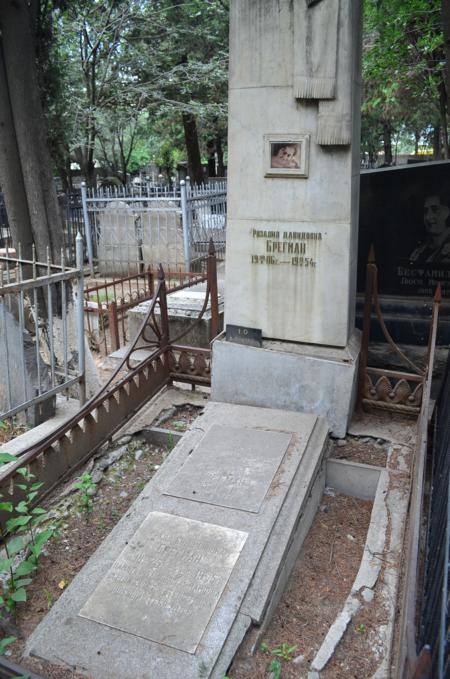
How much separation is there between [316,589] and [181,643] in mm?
993

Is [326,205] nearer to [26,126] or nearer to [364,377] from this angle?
[364,377]

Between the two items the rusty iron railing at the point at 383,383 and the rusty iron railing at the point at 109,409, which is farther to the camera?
the rusty iron railing at the point at 383,383

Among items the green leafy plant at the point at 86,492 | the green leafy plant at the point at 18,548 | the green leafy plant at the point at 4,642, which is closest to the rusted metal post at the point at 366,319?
the green leafy plant at the point at 86,492

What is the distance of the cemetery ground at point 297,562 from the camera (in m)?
2.59

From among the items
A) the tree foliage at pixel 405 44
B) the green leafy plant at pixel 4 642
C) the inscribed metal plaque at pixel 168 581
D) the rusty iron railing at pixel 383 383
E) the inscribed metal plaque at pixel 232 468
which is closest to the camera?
the green leafy plant at pixel 4 642

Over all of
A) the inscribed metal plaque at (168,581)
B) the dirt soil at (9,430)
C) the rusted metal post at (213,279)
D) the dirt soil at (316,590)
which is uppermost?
the rusted metal post at (213,279)

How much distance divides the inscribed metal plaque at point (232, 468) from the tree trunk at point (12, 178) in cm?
320

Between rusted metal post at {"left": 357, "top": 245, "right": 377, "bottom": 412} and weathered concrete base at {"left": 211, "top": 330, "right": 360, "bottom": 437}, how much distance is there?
0.08m

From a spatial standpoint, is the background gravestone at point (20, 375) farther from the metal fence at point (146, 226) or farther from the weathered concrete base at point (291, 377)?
the metal fence at point (146, 226)

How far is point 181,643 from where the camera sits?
8.03 ft

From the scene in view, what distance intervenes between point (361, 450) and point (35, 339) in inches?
121

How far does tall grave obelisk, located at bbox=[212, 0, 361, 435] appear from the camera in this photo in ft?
12.4

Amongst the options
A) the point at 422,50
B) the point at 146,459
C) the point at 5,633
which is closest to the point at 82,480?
the point at 146,459

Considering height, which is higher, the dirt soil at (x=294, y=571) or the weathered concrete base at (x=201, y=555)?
the weathered concrete base at (x=201, y=555)
